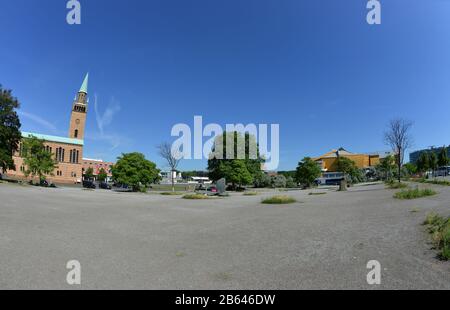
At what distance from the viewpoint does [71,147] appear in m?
102

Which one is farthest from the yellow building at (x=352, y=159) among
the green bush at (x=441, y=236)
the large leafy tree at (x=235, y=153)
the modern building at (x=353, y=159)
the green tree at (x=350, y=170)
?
the green bush at (x=441, y=236)

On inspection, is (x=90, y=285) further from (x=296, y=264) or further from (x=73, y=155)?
(x=73, y=155)

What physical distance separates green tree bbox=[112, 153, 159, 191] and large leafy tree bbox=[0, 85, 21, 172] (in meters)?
25.4

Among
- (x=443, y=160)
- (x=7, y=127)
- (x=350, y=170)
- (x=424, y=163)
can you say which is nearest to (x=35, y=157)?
(x=7, y=127)

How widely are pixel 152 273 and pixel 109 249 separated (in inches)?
82.1

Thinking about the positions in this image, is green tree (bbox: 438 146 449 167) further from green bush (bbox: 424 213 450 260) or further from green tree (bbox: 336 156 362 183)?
green bush (bbox: 424 213 450 260)

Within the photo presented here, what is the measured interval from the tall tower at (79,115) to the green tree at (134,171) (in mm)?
80014

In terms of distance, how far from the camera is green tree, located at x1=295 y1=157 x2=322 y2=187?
176ft

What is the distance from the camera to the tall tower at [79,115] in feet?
356

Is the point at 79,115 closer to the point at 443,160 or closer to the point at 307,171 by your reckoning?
the point at 307,171

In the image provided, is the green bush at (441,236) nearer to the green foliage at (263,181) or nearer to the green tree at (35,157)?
the green tree at (35,157)

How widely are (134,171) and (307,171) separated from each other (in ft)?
108

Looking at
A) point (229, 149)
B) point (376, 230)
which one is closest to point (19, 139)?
point (229, 149)
